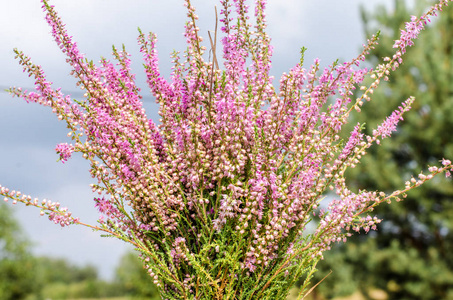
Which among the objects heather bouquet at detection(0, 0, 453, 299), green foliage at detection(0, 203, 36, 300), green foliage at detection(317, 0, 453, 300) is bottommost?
heather bouquet at detection(0, 0, 453, 299)

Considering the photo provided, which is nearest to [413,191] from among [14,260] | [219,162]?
[219,162]

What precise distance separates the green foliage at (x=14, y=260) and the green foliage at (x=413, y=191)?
1679 centimetres

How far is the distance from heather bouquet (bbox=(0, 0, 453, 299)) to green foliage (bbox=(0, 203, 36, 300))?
24637 millimetres

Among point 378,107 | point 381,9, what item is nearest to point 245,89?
point 378,107

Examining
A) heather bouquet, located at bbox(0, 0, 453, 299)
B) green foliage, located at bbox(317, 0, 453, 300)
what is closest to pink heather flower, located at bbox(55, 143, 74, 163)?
heather bouquet, located at bbox(0, 0, 453, 299)

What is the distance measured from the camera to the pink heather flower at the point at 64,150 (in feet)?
6.99

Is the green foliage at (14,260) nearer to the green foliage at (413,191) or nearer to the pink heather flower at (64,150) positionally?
the green foliage at (413,191)

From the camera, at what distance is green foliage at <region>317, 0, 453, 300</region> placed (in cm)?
1421

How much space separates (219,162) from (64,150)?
0.78 meters

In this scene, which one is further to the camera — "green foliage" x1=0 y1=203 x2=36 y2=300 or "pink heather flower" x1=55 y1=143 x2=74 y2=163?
"green foliage" x1=0 y1=203 x2=36 y2=300

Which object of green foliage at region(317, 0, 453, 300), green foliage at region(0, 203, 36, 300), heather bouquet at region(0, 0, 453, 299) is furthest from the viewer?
green foliage at region(0, 203, 36, 300)

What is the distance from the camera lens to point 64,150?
7.02 ft

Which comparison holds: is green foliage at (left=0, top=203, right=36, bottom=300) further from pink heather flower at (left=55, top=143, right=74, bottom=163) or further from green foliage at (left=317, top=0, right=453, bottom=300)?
pink heather flower at (left=55, top=143, right=74, bottom=163)

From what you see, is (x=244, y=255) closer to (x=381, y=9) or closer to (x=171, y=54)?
(x=171, y=54)
